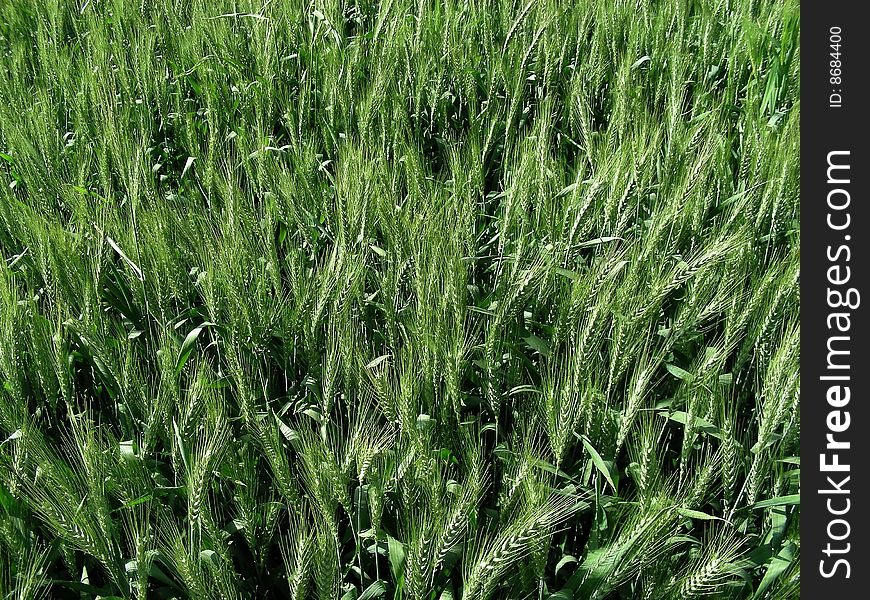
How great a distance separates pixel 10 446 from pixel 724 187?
1.71 metres

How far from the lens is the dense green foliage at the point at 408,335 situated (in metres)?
1.18

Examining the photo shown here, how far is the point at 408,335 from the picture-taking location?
1.53m

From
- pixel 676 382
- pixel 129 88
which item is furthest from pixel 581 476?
pixel 129 88

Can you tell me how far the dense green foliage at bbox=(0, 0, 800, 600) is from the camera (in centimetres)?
118

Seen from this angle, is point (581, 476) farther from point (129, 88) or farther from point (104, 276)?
point (129, 88)

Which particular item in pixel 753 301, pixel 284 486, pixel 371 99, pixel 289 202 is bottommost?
pixel 284 486

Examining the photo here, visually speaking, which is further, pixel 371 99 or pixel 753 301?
pixel 371 99

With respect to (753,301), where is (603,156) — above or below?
above

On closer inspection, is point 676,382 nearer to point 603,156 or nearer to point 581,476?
point 581,476

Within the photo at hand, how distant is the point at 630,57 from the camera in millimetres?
2279

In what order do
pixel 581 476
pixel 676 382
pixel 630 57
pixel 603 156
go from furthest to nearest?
1. pixel 630 57
2. pixel 603 156
3. pixel 676 382
4. pixel 581 476
